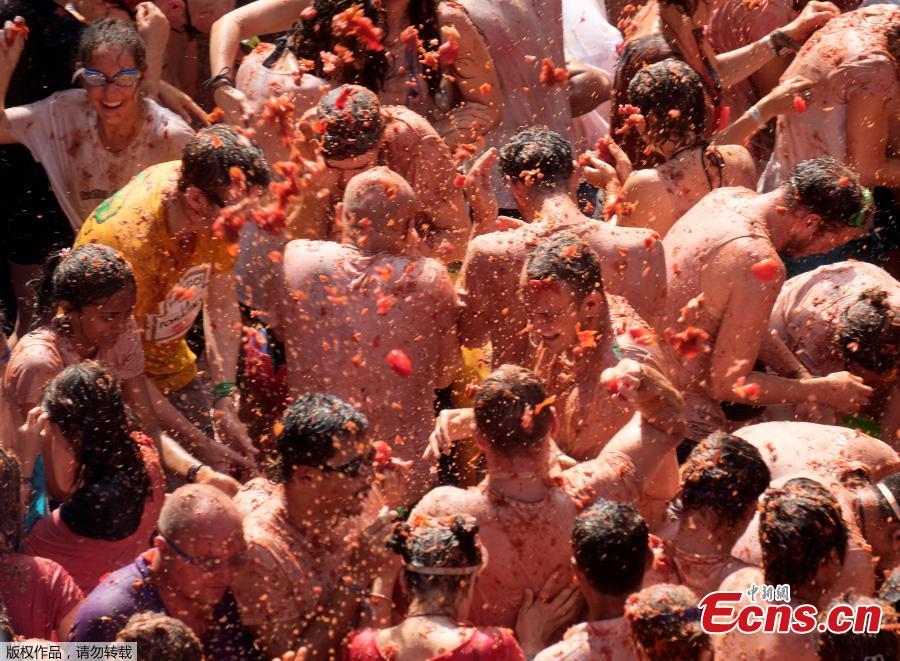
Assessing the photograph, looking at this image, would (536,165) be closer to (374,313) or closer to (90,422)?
(374,313)

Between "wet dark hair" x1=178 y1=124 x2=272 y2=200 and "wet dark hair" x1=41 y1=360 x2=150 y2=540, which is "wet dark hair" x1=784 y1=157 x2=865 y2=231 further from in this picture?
"wet dark hair" x1=41 y1=360 x2=150 y2=540

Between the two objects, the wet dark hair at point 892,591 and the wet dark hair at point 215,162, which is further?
the wet dark hair at point 215,162

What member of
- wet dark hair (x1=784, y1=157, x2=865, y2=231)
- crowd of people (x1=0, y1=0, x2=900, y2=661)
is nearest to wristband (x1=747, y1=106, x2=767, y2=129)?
crowd of people (x1=0, y1=0, x2=900, y2=661)

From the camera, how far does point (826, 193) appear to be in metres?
7.23

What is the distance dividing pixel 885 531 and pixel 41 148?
4.05 meters

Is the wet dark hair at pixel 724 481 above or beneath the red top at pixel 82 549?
above

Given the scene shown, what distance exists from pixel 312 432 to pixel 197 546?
596 millimetres

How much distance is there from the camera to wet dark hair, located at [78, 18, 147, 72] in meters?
7.84

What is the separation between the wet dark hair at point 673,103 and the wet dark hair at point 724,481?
2.07 metres

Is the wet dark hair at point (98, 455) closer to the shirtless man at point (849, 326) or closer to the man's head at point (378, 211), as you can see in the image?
the man's head at point (378, 211)

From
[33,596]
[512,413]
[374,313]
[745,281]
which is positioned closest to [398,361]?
[374,313]

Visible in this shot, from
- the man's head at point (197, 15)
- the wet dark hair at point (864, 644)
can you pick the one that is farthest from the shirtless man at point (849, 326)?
the man's head at point (197, 15)

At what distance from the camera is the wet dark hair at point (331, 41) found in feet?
26.6

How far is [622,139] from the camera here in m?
8.30
